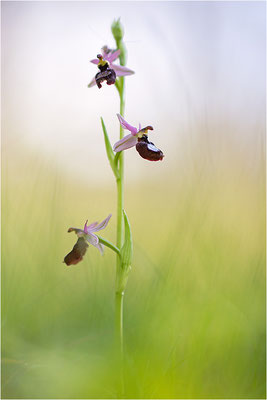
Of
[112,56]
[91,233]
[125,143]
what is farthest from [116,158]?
[112,56]

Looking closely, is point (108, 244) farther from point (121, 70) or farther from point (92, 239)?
point (121, 70)

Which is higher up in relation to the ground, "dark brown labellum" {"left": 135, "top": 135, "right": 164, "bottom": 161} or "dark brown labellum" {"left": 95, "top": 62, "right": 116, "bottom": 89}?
"dark brown labellum" {"left": 95, "top": 62, "right": 116, "bottom": 89}

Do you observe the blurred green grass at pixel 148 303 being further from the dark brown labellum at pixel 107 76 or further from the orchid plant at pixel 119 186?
the dark brown labellum at pixel 107 76

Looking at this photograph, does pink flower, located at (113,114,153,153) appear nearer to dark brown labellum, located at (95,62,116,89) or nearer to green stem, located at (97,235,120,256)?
dark brown labellum, located at (95,62,116,89)

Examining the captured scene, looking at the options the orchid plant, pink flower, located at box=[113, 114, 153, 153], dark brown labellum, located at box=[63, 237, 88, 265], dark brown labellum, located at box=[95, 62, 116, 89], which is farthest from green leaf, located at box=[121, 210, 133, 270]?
dark brown labellum, located at box=[95, 62, 116, 89]

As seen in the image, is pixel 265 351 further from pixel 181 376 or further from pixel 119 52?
pixel 119 52

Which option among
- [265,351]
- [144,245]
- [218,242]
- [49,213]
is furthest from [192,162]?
[265,351]
